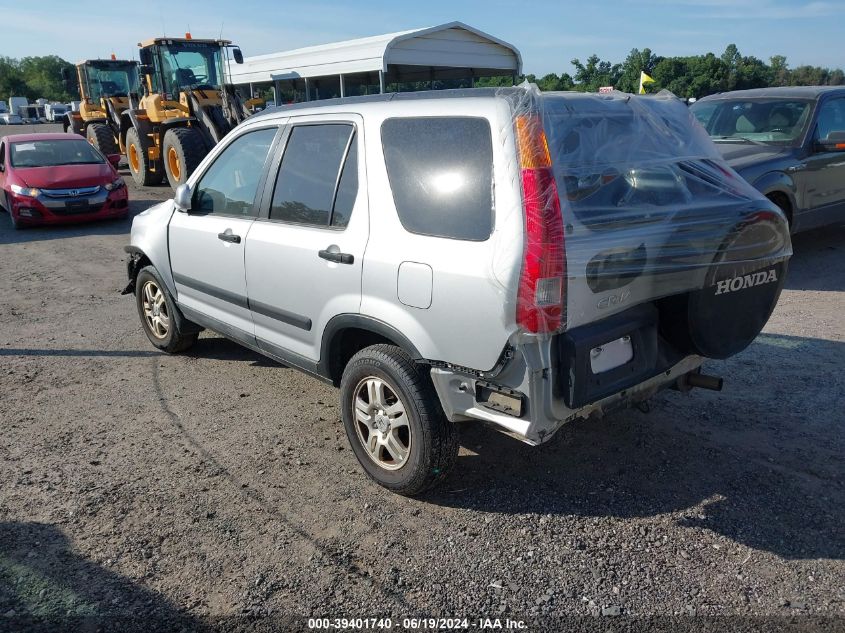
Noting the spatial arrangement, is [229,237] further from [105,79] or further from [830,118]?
[105,79]

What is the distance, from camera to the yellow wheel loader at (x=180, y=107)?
13680 mm

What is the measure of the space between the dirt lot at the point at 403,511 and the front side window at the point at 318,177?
129cm

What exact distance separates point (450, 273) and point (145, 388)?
9.70ft

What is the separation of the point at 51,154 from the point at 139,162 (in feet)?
13.0

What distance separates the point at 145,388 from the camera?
4797mm

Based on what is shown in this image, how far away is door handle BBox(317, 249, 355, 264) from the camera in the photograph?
3283 mm

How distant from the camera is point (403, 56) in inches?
691

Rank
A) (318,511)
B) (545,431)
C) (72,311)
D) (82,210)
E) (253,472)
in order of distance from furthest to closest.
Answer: (82,210), (72,311), (253,472), (318,511), (545,431)

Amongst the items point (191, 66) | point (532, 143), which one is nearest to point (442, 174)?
point (532, 143)

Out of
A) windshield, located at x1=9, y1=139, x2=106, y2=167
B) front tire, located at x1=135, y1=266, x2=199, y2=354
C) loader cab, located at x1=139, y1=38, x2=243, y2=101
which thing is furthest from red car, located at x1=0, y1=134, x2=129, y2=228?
front tire, located at x1=135, y1=266, x2=199, y2=354

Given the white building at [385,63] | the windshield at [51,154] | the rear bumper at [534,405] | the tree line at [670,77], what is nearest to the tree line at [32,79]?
the tree line at [670,77]

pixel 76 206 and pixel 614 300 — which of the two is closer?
pixel 614 300

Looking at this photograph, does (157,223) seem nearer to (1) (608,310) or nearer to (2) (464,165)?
(2) (464,165)

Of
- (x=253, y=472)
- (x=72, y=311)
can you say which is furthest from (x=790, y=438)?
(x=72, y=311)
